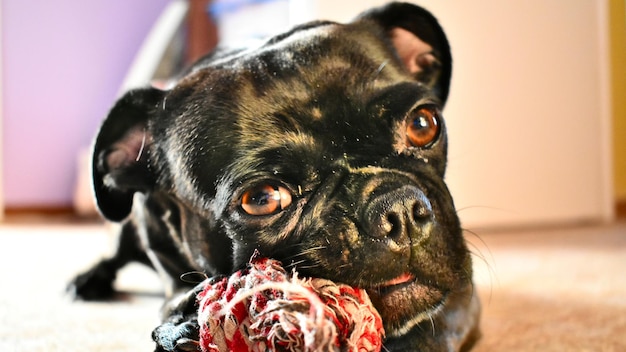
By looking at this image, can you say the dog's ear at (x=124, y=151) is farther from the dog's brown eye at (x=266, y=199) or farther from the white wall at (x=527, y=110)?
the white wall at (x=527, y=110)

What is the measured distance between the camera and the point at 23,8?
6035mm

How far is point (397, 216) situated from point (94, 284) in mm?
1493

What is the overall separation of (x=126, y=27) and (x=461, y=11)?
414 centimetres

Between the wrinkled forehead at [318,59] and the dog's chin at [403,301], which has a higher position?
the wrinkled forehead at [318,59]

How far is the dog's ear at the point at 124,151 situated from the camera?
1496 millimetres

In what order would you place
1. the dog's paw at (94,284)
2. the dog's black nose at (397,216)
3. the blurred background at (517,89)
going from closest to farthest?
the dog's black nose at (397,216) → the dog's paw at (94,284) → the blurred background at (517,89)

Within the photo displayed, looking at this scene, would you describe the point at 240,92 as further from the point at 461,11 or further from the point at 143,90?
the point at 461,11

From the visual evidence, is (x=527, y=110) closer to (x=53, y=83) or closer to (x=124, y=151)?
(x=124, y=151)

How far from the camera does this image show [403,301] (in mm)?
1105

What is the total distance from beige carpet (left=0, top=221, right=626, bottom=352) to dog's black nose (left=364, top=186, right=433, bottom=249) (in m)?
0.32

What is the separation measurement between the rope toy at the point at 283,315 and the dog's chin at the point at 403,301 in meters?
0.04

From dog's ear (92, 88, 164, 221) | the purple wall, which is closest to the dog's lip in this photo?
dog's ear (92, 88, 164, 221)

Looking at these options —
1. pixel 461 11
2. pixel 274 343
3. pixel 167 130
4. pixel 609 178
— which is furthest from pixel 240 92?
pixel 609 178

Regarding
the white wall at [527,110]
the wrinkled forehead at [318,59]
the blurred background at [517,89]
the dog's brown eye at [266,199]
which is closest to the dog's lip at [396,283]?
the dog's brown eye at [266,199]
